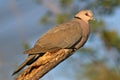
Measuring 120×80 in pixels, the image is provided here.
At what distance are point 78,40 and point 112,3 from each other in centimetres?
821

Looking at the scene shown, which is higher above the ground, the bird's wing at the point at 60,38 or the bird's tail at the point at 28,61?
the bird's wing at the point at 60,38

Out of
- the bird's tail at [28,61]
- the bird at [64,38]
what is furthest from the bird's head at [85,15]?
the bird's tail at [28,61]

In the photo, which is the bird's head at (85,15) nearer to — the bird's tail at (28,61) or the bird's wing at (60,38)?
the bird's wing at (60,38)

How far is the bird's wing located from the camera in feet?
6.10

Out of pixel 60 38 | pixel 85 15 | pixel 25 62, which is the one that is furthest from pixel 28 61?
pixel 85 15

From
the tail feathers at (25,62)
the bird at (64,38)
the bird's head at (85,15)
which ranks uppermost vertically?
the bird's head at (85,15)

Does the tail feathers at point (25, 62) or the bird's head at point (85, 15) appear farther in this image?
the bird's head at point (85, 15)

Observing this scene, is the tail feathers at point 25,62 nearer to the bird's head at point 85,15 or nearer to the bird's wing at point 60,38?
the bird's wing at point 60,38

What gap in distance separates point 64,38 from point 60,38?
16 millimetres

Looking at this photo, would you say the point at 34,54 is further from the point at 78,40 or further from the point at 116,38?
the point at 116,38

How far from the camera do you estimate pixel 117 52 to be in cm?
946

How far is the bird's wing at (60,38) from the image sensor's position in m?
1.86

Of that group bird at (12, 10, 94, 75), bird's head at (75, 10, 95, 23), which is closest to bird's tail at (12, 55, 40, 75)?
bird at (12, 10, 94, 75)

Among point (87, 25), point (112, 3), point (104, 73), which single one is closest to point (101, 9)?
point (112, 3)
